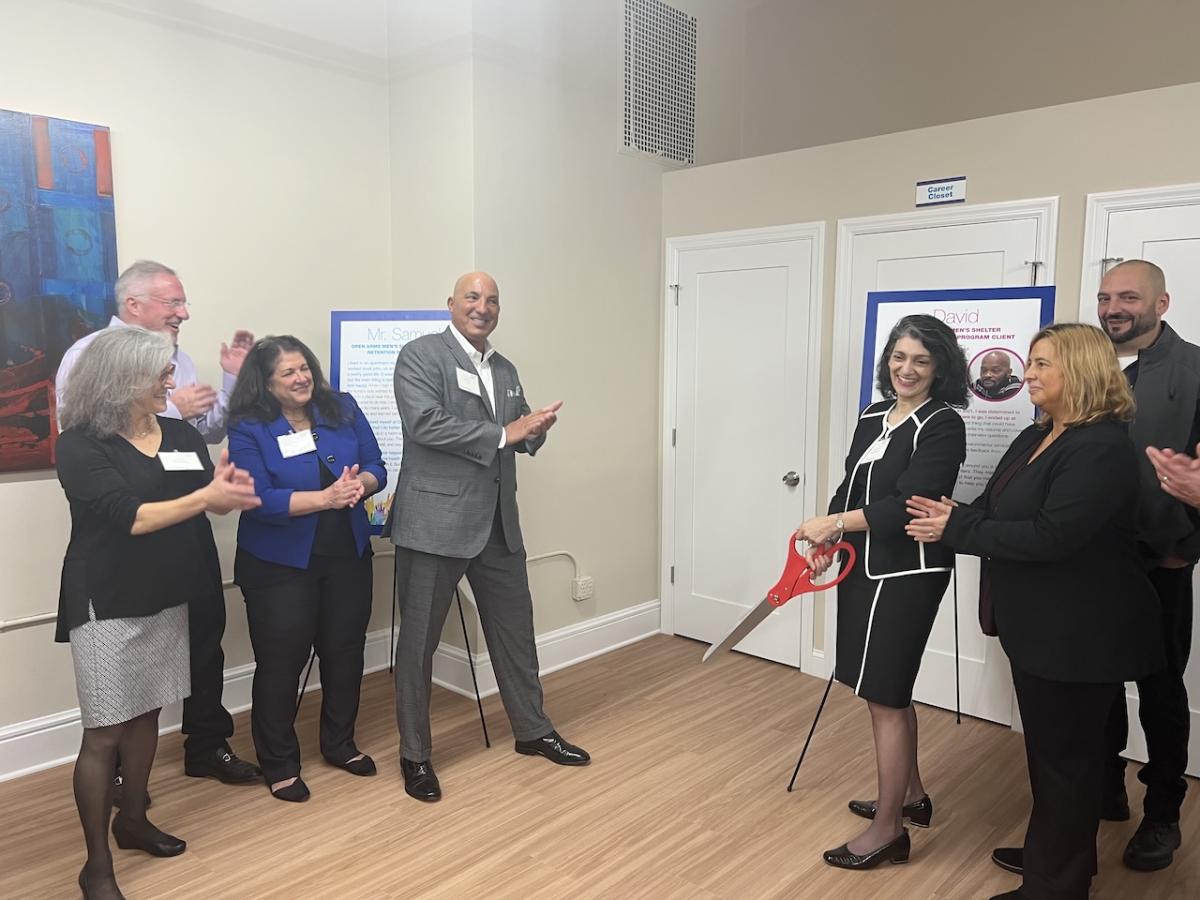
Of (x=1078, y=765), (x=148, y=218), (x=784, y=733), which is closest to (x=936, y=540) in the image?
(x=1078, y=765)

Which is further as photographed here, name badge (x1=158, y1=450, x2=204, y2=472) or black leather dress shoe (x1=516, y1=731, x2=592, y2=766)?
black leather dress shoe (x1=516, y1=731, x2=592, y2=766)

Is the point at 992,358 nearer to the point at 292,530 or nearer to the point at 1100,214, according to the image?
the point at 1100,214

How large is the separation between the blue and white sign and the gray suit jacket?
203 centimetres

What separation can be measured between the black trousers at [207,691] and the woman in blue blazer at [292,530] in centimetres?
18

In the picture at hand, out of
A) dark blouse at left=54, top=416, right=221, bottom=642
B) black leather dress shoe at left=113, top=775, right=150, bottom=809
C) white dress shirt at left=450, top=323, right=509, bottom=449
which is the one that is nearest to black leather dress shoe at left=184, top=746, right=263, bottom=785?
black leather dress shoe at left=113, top=775, right=150, bottom=809

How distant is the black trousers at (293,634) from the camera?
9.80ft

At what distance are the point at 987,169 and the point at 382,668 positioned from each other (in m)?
3.47

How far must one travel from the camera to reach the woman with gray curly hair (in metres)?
2.31

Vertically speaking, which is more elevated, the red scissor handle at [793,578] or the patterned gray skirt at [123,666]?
the red scissor handle at [793,578]

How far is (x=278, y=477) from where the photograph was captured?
295 cm

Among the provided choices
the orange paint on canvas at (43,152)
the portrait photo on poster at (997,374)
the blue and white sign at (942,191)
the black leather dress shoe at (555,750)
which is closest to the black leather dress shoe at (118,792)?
the black leather dress shoe at (555,750)

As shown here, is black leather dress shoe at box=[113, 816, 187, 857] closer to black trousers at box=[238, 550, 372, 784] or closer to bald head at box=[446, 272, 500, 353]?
black trousers at box=[238, 550, 372, 784]

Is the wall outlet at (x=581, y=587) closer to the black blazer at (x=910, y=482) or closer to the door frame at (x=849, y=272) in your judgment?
the door frame at (x=849, y=272)

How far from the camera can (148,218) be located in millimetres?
3334
